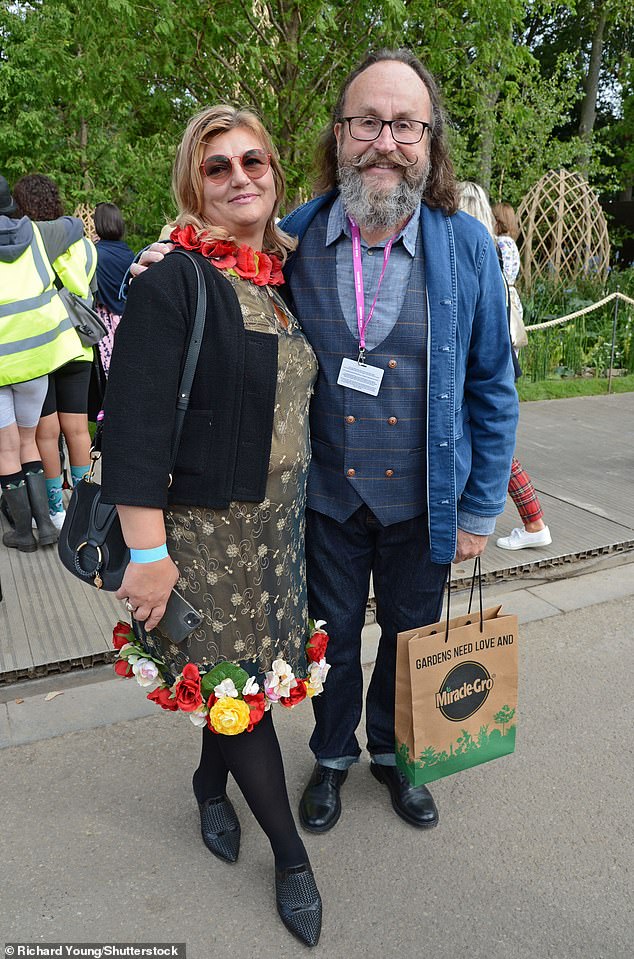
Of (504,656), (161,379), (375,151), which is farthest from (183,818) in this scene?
(375,151)

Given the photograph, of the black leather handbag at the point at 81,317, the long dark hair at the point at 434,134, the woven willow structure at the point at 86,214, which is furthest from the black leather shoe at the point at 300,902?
the woven willow structure at the point at 86,214

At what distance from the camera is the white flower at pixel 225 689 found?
5.73 ft

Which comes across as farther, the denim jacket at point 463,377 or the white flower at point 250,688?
the denim jacket at point 463,377

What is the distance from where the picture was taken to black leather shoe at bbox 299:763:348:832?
2.27 m

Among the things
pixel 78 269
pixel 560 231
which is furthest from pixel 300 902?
pixel 560 231

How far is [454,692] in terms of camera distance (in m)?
2.03

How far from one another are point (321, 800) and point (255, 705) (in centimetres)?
69

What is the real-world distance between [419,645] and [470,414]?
2.18 ft

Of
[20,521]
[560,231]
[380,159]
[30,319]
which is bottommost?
[20,521]

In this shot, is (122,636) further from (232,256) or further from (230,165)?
(230,165)

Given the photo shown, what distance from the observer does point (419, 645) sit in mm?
1951

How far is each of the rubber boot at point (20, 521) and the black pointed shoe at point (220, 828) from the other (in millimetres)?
2224

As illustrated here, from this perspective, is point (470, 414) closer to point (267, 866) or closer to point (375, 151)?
point (375, 151)

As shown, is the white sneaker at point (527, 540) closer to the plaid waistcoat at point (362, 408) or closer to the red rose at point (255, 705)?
the plaid waistcoat at point (362, 408)
